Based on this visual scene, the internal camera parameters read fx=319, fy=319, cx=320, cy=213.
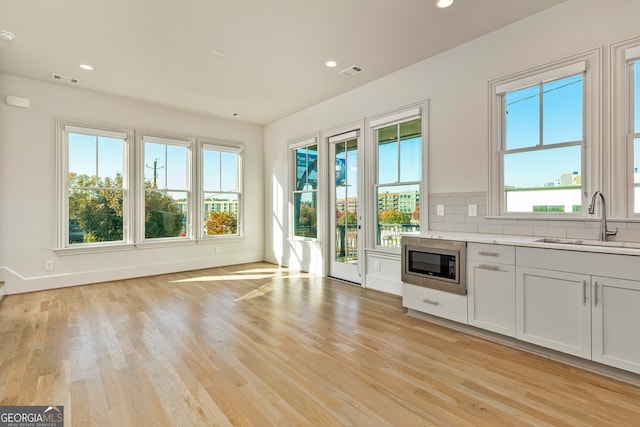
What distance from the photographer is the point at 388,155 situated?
4.60m

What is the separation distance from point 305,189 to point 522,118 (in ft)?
12.3

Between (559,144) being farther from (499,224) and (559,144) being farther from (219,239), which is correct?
(219,239)

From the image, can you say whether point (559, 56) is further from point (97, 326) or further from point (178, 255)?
point (178, 255)

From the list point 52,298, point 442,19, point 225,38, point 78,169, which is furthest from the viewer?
point 78,169

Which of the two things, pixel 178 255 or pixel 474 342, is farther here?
pixel 178 255

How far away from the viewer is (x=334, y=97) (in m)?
5.34

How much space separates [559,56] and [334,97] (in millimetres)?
3145

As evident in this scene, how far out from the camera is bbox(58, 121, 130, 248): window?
16.1ft

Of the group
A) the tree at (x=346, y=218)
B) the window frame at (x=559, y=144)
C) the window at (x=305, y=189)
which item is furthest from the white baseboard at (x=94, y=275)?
the window frame at (x=559, y=144)

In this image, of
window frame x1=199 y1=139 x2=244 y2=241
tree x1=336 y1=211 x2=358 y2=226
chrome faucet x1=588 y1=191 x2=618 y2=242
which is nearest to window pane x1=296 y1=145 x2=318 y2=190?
tree x1=336 y1=211 x2=358 y2=226

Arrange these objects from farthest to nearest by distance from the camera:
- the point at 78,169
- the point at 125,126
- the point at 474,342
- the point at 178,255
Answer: the point at 178,255 → the point at 125,126 → the point at 78,169 → the point at 474,342

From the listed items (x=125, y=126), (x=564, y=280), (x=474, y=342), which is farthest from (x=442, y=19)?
(x=125, y=126)

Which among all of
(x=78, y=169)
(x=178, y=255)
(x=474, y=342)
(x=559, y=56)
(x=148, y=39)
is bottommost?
(x=474, y=342)

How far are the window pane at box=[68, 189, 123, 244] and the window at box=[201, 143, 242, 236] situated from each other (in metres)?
1.46
